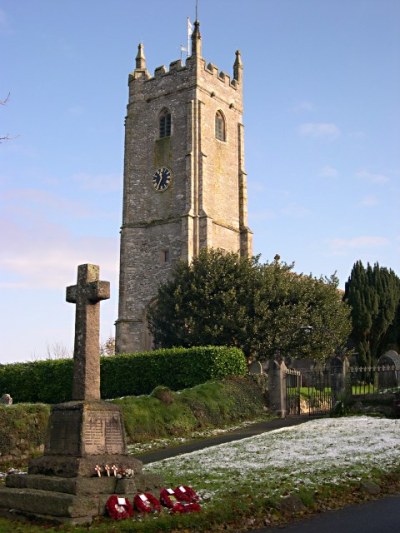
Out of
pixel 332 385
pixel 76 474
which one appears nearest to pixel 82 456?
pixel 76 474

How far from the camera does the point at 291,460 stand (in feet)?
39.9

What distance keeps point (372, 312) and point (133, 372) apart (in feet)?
59.2

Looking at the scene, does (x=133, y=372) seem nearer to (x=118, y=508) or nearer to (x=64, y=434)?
(x=64, y=434)

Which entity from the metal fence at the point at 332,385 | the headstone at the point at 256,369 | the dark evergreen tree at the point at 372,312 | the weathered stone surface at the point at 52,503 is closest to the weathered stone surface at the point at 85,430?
the weathered stone surface at the point at 52,503

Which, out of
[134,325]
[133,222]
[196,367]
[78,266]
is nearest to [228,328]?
[196,367]

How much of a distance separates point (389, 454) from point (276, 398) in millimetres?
11687

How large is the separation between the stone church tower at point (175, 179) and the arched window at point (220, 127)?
0.07 m

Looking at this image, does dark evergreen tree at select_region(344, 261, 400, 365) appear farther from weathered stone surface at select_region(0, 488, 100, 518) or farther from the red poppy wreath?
weathered stone surface at select_region(0, 488, 100, 518)

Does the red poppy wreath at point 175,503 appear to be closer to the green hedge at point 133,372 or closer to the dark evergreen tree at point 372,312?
the green hedge at point 133,372

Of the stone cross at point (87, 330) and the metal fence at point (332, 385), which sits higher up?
the stone cross at point (87, 330)

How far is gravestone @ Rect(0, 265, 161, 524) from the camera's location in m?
8.40

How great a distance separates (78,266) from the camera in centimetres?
1054

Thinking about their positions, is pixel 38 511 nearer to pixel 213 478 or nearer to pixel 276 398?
pixel 213 478

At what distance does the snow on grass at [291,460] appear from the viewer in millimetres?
10148
